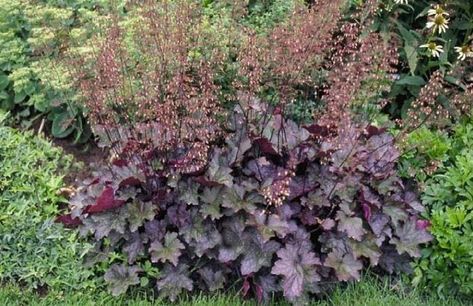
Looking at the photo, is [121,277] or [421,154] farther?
[421,154]

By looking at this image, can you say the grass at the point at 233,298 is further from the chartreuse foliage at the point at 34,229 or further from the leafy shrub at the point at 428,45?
the leafy shrub at the point at 428,45

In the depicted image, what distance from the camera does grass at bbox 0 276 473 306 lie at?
3820 millimetres

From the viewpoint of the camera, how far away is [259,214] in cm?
378

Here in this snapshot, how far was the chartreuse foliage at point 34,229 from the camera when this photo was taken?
3988 millimetres

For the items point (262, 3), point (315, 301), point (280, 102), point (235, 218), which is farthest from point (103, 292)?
point (262, 3)

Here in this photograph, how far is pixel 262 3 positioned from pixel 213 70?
118 cm

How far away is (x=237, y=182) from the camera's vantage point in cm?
393

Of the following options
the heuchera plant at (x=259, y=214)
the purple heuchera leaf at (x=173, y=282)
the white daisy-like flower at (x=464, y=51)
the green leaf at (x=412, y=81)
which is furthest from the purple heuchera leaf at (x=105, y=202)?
the white daisy-like flower at (x=464, y=51)

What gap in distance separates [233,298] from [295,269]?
0.43m

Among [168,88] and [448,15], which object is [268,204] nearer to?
[168,88]

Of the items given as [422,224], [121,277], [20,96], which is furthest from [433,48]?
[20,96]

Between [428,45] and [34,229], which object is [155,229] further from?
[428,45]

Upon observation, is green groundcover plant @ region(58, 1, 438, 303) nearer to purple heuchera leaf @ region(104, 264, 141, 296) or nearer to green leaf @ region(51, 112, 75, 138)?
purple heuchera leaf @ region(104, 264, 141, 296)

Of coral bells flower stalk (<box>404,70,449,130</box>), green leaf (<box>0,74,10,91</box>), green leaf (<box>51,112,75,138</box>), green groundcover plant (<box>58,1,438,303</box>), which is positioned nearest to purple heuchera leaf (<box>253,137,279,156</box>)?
green groundcover plant (<box>58,1,438,303</box>)
